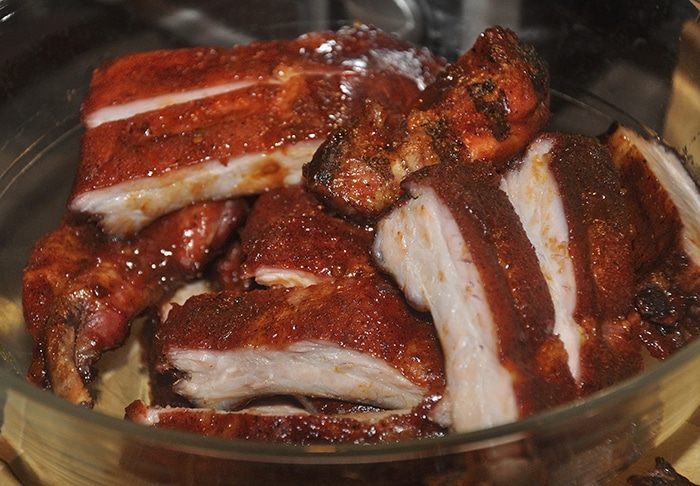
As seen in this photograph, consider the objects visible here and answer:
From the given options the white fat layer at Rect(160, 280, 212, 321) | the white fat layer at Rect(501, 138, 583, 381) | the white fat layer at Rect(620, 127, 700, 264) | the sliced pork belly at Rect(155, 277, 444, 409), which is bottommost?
the white fat layer at Rect(160, 280, 212, 321)

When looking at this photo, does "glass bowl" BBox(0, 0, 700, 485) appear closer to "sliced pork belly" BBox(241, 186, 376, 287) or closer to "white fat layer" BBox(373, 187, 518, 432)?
"white fat layer" BBox(373, 187, 518, 432)

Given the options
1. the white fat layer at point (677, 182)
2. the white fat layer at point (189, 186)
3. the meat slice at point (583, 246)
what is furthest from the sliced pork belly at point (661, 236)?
the white fat layer at point (189, 186)

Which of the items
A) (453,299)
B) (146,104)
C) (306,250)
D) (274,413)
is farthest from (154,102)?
(453,299)

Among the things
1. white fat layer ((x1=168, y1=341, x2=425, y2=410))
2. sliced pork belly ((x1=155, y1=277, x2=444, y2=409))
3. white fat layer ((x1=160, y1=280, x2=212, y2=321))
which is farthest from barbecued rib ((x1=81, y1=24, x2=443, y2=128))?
white fat layer ((x1=168, y1=341, x2=425, y2=410))

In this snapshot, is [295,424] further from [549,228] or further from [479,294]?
[549,228]

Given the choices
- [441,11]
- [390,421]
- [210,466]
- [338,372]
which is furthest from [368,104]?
[441,11]
